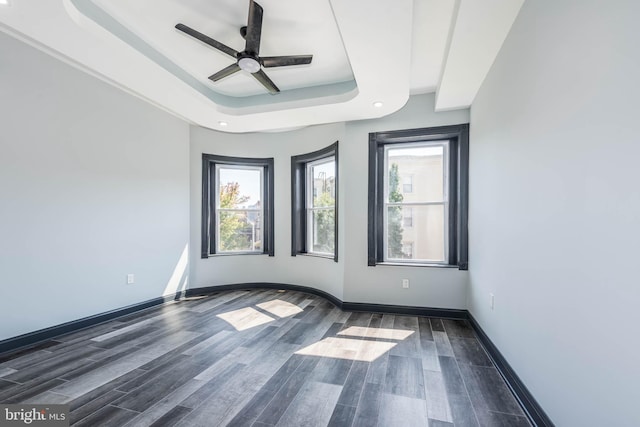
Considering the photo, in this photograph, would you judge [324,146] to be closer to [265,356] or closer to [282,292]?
[282,292]

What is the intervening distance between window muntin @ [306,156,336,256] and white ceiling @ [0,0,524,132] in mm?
1099

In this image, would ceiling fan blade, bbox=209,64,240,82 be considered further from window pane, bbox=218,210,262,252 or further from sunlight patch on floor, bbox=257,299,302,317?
sunlight patch on floor, bbox=257,299,302,317

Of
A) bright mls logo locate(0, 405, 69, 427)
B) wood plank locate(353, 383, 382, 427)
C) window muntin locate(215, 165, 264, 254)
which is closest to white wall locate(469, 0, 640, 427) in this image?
wood plank locate(353, 383, 382, 427)

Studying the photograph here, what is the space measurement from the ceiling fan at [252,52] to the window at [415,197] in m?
1.64

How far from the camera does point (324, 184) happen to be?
4.45 meters

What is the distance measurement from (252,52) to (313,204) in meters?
2.68

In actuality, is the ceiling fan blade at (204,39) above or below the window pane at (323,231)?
above

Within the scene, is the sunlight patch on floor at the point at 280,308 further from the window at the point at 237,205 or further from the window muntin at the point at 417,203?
the window muntin at the point at 417,203

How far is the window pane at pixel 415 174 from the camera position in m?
3.63

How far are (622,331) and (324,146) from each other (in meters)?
3.68

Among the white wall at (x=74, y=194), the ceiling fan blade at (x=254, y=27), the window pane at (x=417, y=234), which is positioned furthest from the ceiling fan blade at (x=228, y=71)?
the window pane at (x=417, y=234)

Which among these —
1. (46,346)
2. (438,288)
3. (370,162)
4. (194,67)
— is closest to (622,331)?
(438,288)

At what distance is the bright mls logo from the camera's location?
1.67m

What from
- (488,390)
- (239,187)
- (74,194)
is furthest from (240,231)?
(488,390)
